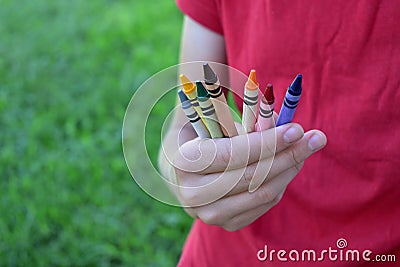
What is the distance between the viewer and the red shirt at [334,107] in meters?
0.66

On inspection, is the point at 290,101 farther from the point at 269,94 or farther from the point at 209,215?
the point at 209,215

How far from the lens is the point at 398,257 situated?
0.70 metres

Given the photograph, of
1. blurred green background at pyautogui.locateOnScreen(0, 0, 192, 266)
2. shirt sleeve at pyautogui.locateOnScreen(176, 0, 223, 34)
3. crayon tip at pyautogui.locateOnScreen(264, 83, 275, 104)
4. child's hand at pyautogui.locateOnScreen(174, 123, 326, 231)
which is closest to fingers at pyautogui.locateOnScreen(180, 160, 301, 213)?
child's hand at pyautogui.locateOnScreen(174, 123, 326, 231)

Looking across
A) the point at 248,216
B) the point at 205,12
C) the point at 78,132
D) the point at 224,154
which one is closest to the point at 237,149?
the point at 224,154

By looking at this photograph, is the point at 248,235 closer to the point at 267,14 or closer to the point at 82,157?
the point at 267,14

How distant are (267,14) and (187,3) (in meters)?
0.15

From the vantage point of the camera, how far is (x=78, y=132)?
196 cm

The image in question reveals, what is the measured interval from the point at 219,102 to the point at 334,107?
0.62 feet

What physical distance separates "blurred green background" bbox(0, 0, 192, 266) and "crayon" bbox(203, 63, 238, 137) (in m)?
0.99

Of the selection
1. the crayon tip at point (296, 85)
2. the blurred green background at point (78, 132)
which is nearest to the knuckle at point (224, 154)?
the crayon tip at point (296, 85)

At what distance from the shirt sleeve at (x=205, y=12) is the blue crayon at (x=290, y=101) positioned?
27cm

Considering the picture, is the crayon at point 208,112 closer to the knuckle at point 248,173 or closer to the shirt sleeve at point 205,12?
the knuckle at point 248,173

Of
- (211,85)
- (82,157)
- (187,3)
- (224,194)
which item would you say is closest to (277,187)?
(224,194)

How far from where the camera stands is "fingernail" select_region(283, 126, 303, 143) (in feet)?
1.90
